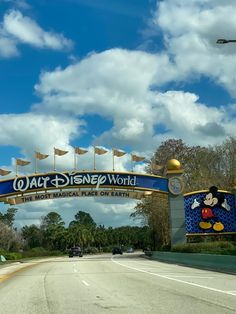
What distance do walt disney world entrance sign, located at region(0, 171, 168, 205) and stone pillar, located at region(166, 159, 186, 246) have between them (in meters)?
0.91

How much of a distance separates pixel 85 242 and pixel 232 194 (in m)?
96.7

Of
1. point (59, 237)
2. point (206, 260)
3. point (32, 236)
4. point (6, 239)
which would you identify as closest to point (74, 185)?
point (206, 260)

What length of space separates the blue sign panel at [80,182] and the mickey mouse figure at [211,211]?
4.16 meters

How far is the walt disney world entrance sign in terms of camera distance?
51188mm

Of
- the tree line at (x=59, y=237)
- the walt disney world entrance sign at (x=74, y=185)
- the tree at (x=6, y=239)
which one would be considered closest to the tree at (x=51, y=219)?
the tree line at (x=59, y=237)

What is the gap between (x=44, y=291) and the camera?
18.2 m

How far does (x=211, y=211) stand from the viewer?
5025 centimetres

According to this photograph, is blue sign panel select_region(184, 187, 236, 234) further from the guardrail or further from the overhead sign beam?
the guardrail

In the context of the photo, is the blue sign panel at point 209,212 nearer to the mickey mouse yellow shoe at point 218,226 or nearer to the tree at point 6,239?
the mickey mouse yellow shoe at point 218,226

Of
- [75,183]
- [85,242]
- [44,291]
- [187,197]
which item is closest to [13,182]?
[75,183]

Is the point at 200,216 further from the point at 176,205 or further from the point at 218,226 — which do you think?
the point at 176,205

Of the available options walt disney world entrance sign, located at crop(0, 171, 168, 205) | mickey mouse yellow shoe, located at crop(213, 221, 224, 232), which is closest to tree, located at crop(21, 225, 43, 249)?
walt disney world entrance sign, located at crop(0, 171, 168, 205)

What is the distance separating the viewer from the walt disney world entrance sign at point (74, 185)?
5119 centimetres

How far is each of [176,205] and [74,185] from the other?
1025cm
